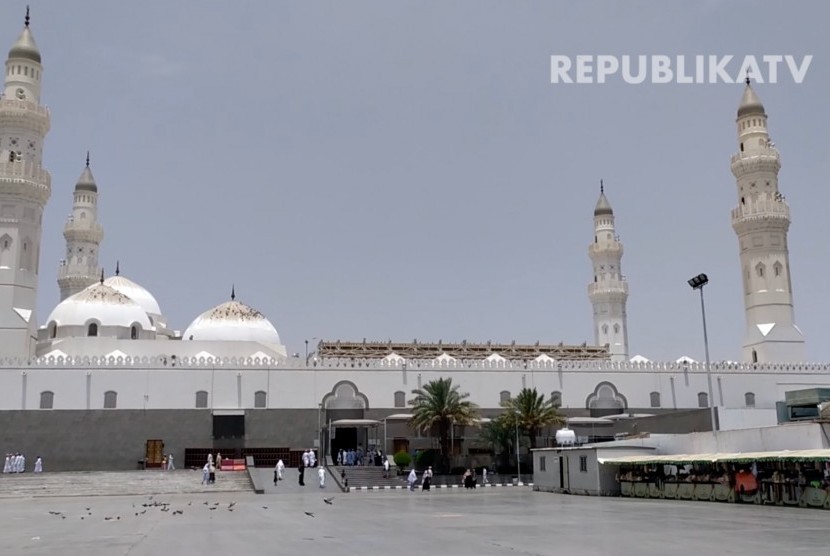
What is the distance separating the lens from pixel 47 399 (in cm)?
3784

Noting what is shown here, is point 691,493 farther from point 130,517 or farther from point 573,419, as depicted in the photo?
point 573,419

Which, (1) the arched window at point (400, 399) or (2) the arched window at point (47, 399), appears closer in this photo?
(2) the arched window at point (47, 399)

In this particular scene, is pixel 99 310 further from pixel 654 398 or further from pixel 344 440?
pixel 654 398

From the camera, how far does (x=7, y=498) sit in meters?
28.6

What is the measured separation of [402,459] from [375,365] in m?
6.13

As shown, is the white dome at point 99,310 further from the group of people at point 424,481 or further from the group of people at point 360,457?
the group of people at point 424,481

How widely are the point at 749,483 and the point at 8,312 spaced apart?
106 feet

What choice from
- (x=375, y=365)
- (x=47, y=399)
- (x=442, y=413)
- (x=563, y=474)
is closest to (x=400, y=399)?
(x=375, y=365)

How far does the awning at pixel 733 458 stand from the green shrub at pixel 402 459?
43.2 ft

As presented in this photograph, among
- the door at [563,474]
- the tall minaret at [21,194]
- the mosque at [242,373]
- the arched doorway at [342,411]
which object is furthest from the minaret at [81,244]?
the door at [563,474]

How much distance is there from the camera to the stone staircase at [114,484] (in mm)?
30453

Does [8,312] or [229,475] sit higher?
[8,312]

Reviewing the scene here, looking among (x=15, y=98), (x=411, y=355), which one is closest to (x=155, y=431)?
(x=15, y=98)

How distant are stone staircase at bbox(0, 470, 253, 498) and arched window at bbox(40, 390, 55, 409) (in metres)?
5.08
